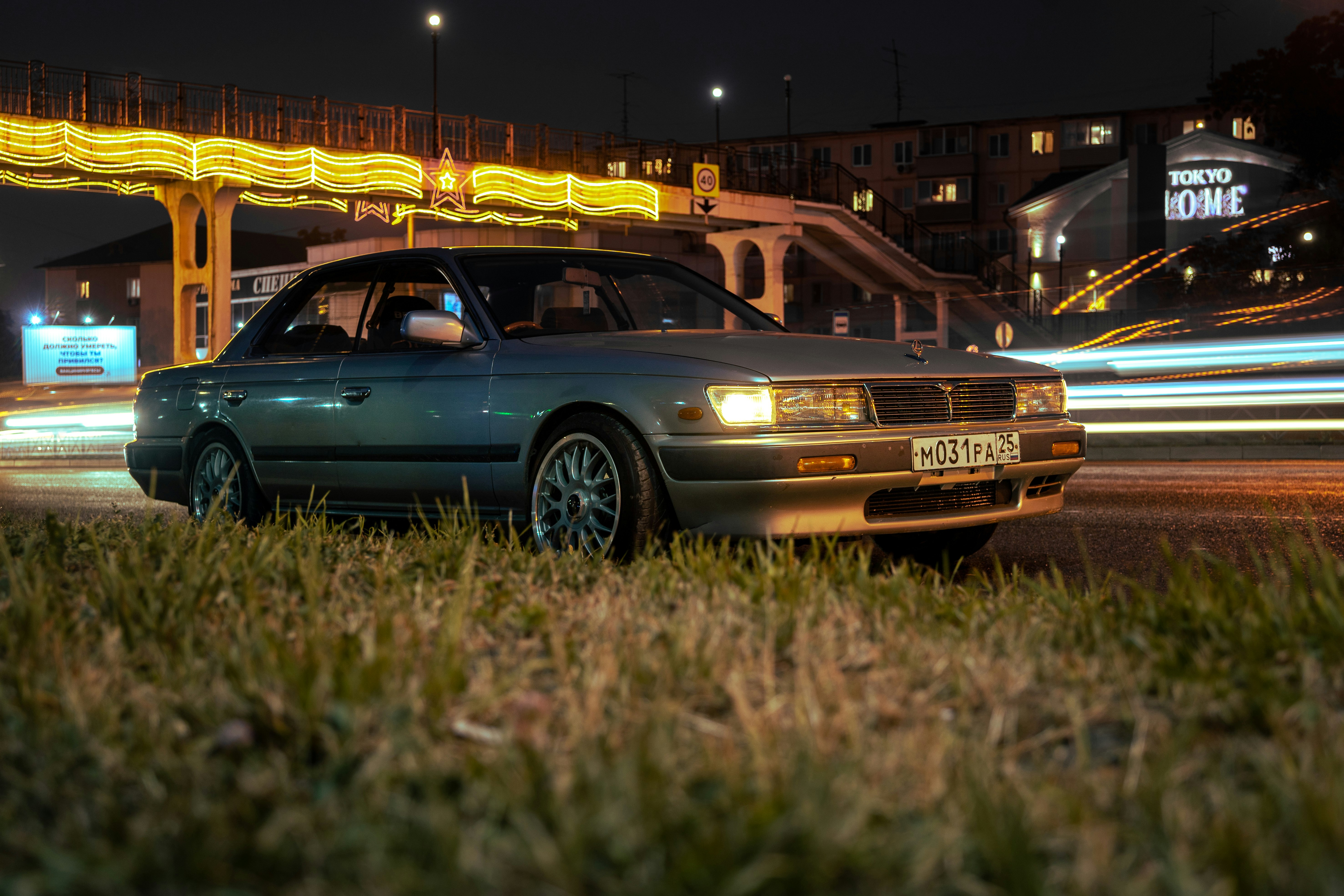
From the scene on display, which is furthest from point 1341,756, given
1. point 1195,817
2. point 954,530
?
point 954,530

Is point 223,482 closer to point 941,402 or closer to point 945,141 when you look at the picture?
point 941,402

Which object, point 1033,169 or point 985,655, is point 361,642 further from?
point 1033,169

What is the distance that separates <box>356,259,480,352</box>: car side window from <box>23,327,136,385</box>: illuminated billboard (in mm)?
42417

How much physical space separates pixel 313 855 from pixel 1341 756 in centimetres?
158

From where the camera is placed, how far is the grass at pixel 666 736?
66.6 inches

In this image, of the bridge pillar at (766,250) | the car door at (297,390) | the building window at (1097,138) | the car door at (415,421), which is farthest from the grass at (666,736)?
the building window at (1097,138)

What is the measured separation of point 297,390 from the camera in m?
6.23

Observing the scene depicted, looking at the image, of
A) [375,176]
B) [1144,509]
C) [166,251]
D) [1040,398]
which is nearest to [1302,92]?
[375,176]

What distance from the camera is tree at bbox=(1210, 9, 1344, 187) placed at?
31.6 m

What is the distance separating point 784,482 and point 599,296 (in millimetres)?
2047

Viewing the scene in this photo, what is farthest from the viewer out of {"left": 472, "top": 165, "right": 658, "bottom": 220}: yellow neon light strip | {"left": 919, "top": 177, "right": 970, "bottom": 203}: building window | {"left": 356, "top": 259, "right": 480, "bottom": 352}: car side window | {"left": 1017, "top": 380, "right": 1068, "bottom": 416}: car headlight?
{"left": 919, "top": 177, "right": 970, "bottom": 203}: building window

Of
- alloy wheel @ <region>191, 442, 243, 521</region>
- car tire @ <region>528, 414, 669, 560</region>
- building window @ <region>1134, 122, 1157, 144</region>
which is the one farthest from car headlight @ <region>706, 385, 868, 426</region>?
building window @ <region>1134, 122, 1157, 144</region>

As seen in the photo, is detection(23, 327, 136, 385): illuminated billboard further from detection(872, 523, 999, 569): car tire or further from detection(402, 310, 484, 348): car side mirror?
detection(872, 523, 999, 569): car tire

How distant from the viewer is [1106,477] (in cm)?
1091
